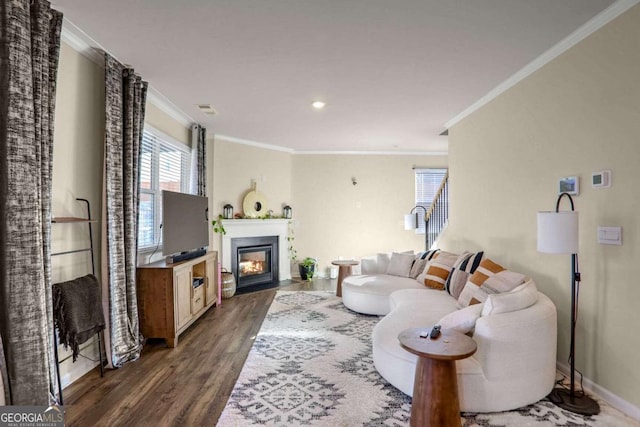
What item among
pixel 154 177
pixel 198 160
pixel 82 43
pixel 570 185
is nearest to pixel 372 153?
pixel 198 160

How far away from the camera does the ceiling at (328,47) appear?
7.50 ft

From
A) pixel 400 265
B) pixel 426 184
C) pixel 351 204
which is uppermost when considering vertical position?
pixel 426 184

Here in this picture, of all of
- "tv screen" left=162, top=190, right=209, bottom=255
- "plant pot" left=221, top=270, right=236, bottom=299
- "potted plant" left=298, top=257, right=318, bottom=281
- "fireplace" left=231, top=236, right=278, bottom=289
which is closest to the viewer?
"tv screen" left=162, top=190, right=209, bottom=255

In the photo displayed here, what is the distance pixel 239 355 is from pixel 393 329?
145 cm

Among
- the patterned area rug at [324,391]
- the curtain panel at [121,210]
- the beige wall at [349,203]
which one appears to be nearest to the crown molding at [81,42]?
the curtain panel at [121,210]

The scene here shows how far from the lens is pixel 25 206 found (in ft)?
6.72

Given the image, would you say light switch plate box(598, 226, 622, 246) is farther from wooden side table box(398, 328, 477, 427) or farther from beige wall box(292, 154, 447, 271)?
beige wall box(292, 154, 447, 271)

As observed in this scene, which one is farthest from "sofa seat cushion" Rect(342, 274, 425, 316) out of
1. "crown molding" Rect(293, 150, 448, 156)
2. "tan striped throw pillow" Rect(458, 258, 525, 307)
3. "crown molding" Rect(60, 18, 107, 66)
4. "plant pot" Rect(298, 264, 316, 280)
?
"crown molding" Rect(60, 18, 107, 66)

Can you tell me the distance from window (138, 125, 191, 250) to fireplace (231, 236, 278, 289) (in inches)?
66.6

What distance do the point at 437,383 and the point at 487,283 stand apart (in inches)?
56.0

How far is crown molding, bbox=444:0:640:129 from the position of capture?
227 centimetres

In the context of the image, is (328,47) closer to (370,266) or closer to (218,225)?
(370,266)

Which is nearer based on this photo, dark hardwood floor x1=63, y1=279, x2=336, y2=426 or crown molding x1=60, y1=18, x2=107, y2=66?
dark hardwood floor x1=63, y1=279, x2=336, y2=426

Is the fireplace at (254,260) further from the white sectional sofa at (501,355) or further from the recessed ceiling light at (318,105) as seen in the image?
the white sectional sofa at (501,355)
